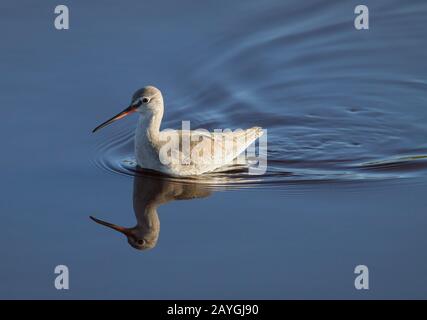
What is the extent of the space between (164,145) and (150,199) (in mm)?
1064

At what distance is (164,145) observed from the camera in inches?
501

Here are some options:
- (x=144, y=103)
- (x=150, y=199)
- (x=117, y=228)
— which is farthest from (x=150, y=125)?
(x=117, y=228)

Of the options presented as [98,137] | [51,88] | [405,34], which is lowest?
[98,137]

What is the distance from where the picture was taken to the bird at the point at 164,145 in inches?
498

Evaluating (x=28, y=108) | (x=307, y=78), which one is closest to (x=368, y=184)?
(x=307, y=78)

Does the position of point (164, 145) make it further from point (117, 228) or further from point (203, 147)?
point (117, 228)

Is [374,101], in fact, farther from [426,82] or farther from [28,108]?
[28,108]

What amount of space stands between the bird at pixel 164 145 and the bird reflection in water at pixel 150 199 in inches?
9.9

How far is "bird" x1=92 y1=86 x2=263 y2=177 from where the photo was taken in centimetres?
1266

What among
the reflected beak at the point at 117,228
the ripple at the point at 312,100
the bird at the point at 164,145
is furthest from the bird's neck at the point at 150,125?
the reflected beak at the point at 117,228

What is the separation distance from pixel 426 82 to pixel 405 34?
71.0 inches

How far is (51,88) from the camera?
47.3ft

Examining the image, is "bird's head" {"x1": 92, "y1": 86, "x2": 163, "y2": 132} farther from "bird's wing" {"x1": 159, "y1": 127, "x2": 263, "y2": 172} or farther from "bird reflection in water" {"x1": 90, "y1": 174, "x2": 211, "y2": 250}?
"bird reflection in water" {"x1": 90, "y1": 174, "x2": 211, "y2": 250}

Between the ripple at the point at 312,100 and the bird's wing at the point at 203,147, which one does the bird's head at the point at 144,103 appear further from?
the ripple at the point at 312,100
